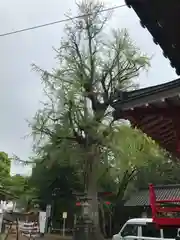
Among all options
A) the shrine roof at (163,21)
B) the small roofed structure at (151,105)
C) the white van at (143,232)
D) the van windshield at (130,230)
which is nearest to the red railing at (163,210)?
the small roofed structure at (151,105)

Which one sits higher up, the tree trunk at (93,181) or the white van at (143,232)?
the tree trunk at (93,181)

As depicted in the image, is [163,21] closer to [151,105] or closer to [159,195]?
[151,105]

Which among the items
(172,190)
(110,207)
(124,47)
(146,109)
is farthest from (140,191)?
(146,109)

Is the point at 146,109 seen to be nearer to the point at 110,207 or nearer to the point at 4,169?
the point at 110,207

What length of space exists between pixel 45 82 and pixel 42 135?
3933mm

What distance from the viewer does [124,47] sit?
2378 cm

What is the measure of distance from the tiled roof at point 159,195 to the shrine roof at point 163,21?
47.4ft

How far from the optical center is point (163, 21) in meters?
3.68

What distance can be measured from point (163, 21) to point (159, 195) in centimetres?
1784

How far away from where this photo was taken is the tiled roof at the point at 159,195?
64.4 feet

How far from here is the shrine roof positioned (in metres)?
3.47

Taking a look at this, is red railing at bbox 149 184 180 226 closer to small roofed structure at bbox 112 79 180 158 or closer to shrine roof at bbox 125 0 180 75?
small roofed structure at bbox 112 79 180 158

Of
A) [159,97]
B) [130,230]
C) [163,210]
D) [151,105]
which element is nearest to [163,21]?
[159,97]

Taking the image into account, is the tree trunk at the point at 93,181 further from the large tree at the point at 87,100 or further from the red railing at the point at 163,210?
the red railing at the point at 163,210
